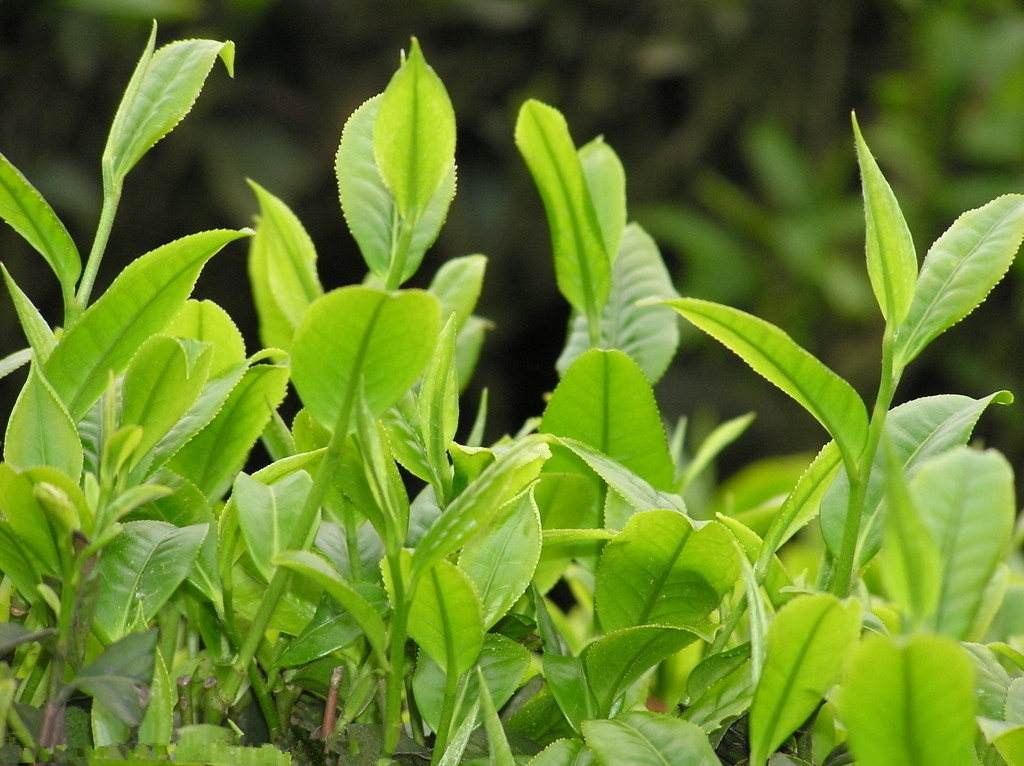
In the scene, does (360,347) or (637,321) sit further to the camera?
(637,321)

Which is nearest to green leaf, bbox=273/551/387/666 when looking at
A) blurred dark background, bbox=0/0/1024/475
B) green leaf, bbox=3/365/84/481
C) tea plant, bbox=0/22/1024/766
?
tea plant, bbox=0/22/1024/766

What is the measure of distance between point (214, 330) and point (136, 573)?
0.13 m

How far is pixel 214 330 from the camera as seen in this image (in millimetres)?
569

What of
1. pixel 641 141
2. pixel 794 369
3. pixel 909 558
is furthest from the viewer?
pixel 641 141

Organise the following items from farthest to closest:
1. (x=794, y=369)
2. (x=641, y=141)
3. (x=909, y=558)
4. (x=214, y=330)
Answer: (x=641, y=141)
(x=214, y=330)
(x=794, y=369)
(x=909, y=558)

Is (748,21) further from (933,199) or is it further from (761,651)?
(761,651)

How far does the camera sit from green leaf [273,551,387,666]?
424mm

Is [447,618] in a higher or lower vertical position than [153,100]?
lower

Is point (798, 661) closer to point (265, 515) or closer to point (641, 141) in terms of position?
point (265, 515)

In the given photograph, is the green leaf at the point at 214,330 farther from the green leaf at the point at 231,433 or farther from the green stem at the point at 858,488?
the green stem at the point at 858,488

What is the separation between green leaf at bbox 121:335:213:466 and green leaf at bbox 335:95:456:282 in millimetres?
82

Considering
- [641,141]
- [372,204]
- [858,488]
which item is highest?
[372,204]

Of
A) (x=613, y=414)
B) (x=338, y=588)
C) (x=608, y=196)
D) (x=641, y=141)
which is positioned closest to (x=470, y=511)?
(x=338, y=588)

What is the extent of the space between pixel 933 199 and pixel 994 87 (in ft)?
0.87
